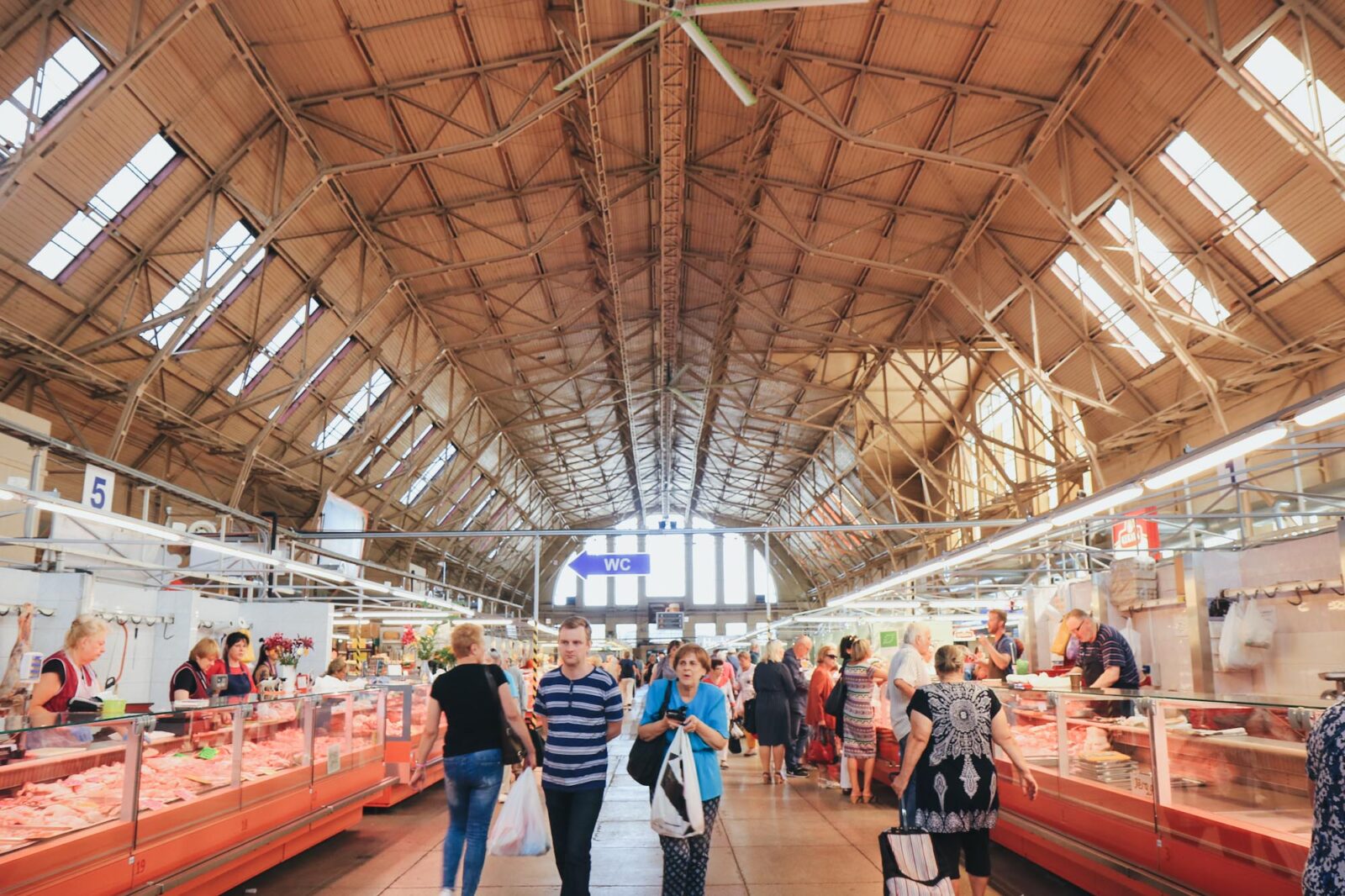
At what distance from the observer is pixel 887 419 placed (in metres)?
21.1

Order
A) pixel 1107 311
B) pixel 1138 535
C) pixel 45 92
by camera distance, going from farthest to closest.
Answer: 1. pixel 1107 311
2. pixel 1138 535
3. pixel 45 92

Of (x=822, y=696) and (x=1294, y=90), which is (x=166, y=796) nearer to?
(x=822, y=696)

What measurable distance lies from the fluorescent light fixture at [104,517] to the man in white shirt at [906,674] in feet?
19.8

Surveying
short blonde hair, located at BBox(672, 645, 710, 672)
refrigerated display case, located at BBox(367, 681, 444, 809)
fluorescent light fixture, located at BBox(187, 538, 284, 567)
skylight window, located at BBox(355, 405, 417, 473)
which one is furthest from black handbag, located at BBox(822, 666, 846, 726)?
skylight window, located at BBox(355, 405, 417, 473)

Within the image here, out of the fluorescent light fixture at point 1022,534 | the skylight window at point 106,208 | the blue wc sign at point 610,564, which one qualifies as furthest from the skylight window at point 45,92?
the blue wc sign at point 610,564

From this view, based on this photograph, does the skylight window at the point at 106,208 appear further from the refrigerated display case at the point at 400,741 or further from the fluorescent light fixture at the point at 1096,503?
the fluorescent light fixture at the point at 1096,503

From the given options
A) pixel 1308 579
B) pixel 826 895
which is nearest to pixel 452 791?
pixel 826 895

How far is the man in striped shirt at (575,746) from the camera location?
4570 mm

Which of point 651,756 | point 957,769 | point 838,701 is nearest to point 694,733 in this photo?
point 651,756

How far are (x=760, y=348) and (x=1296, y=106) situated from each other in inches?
481

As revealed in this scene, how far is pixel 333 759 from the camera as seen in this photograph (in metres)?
7.23

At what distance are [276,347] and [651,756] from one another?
12369mm

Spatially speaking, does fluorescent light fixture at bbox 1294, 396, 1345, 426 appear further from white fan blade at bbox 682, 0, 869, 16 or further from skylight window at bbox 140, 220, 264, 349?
skylight window at bbox 140, 220, 264, 349

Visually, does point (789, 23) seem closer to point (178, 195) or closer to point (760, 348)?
point (178, 195)
